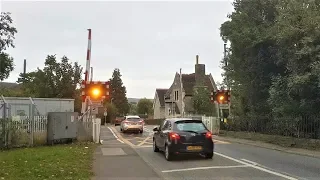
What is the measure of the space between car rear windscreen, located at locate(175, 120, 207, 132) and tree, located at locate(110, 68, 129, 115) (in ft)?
313

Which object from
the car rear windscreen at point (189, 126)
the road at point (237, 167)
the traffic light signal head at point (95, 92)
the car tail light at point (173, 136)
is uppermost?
the traffic light signal head at point (95, 92)

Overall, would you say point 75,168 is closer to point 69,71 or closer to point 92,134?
point 92,134

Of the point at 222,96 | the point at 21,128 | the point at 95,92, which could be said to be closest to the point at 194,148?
the point at 95,92

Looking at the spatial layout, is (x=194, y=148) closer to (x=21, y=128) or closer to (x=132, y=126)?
(x=21, y=128)

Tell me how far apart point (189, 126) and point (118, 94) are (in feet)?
328

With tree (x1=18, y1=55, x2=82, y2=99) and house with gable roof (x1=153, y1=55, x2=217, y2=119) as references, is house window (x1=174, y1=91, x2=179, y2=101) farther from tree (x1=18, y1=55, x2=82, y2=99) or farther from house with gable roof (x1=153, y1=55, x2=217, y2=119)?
tree (x1=18, y1=55, x2=82, y2=99)

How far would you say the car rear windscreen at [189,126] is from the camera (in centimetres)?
1491

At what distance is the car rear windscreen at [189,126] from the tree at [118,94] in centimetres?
→ 9544

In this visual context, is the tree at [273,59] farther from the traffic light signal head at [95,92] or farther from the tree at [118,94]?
the tree at [118,94]

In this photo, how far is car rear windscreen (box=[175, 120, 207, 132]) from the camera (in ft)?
48.9

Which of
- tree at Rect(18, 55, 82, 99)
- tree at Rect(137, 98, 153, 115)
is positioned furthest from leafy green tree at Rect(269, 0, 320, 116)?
tree at Rect(137, 98, 153, 115)

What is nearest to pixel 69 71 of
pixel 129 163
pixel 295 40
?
pixel 295 40

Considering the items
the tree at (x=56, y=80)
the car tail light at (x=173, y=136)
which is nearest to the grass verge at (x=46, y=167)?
→ the car tail light at (x=173, y=136)

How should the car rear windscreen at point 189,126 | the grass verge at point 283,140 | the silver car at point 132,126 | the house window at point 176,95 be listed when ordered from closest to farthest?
the car rear windscreen at point 189,126 < the grass verge at point 283,140 < the silver car at point 132,126 < the house window at point 176,95
